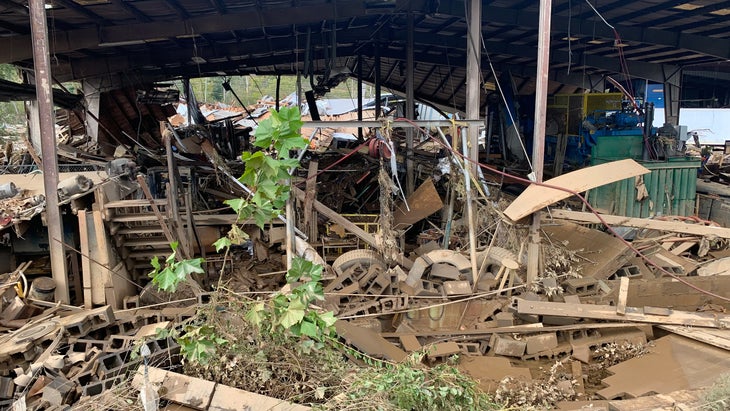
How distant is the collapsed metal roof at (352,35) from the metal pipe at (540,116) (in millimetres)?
2940

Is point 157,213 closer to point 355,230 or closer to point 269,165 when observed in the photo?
point 355,230

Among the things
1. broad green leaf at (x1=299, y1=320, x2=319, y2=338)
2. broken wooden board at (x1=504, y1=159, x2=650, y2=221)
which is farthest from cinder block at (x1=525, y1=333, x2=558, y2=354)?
broad green leaf at (x1=299, y1=320, x2=319, y2=338)

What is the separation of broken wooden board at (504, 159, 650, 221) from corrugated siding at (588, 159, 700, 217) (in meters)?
3.69

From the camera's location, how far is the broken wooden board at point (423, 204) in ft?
25.1

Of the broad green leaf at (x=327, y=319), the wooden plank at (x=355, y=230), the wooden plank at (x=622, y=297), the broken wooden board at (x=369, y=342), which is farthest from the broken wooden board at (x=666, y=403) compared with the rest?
the wooden plank at (x=355, y=230)

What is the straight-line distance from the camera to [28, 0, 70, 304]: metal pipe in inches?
203

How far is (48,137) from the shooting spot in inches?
208

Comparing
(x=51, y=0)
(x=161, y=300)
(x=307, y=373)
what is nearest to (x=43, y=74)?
(x=51, y=0)

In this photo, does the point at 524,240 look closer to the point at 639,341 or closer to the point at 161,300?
the point at 639,341

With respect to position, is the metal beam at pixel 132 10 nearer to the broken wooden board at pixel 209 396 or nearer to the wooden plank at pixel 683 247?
the broken wooden board at pixel 209 396

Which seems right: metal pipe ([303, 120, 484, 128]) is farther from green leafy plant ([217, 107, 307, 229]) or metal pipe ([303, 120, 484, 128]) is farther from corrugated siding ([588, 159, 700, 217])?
corrugated siding ([588, 159, 700, 217])

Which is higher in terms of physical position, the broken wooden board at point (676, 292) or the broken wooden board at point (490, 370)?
the broken wooden board at point (676, 292)

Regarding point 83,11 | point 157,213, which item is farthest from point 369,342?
point 83,11

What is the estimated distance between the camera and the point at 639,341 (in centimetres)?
525
